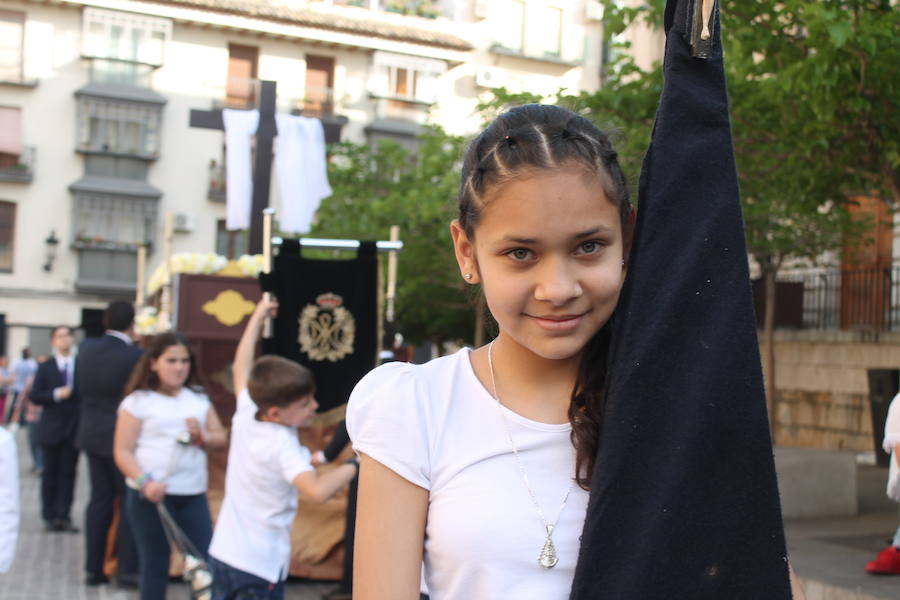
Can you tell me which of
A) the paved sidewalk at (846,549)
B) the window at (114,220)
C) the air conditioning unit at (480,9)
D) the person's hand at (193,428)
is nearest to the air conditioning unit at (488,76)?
the air conditioning unit at (480,9)

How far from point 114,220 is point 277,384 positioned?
3166 cm

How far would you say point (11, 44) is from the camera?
33969mm

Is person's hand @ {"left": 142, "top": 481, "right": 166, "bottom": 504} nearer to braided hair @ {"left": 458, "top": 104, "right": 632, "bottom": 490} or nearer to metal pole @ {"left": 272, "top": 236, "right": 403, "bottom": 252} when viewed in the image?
metal pole @ {"left": 272, "top": 236, "right": 403, "bottom": 252}

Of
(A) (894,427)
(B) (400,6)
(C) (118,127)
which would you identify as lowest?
(A) (894,427)

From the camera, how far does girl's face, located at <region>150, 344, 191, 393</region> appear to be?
637 centimetres

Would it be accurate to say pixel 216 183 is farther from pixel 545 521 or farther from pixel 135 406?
pixel 545 521

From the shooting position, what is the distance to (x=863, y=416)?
15.5 m

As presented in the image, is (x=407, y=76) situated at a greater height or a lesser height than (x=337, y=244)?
greater

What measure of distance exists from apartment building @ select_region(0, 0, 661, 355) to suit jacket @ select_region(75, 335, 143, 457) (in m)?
24.8

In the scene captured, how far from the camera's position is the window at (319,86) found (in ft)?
121

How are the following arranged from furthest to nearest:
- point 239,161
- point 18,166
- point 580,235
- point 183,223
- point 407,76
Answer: point 407,76 → point 183,223 → point 18,166 → point 239,161 → point 580,235

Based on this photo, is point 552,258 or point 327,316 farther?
point 327,316

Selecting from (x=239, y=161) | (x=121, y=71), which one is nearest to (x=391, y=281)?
(x=239, y=161)

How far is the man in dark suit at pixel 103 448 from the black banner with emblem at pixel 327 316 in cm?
180
